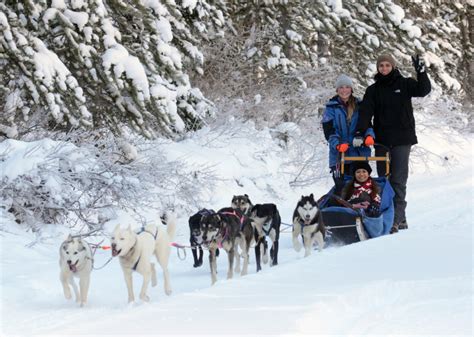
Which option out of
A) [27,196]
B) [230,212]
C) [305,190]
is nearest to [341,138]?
[230,212]

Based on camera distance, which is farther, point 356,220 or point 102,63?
point 102,63

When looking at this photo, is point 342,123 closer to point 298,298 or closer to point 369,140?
point 369,140

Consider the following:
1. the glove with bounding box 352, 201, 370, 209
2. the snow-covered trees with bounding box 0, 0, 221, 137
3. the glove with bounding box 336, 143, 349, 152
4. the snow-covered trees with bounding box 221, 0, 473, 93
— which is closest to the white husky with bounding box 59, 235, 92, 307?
the snow-covered trees with bounding box 0, 0, 221, 137

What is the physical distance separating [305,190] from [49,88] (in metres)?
7.34

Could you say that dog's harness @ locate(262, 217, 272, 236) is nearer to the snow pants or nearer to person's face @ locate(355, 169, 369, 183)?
person's face @ locate(355, 169, 369, 183)

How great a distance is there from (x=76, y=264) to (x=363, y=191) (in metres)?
3.87

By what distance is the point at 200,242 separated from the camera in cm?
692

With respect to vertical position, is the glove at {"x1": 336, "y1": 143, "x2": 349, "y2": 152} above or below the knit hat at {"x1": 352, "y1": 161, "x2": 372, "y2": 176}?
above

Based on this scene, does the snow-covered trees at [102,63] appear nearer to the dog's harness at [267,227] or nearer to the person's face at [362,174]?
the dog's harness at [267,227]

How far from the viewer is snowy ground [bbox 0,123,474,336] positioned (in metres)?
4.34

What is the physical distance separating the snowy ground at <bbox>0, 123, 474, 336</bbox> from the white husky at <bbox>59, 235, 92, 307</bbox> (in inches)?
5.7

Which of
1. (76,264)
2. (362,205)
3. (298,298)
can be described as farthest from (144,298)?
(362,205)

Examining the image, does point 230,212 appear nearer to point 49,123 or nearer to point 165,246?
point 165,246

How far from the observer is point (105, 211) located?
9.25 metres
